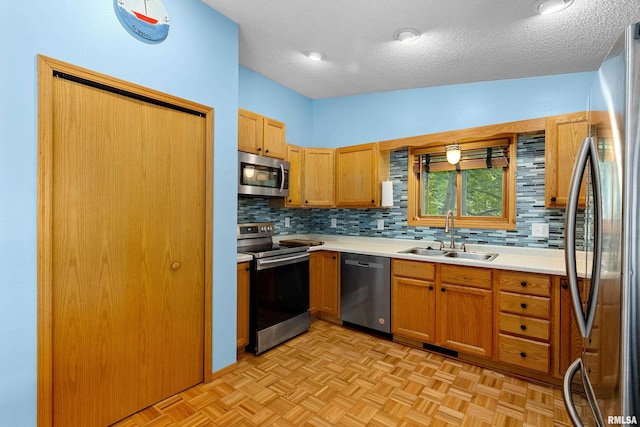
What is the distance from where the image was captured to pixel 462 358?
8.48 ft

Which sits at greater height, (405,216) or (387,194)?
(387,194)

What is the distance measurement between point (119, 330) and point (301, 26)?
2.46m

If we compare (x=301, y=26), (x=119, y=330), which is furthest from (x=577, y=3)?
(x=119, y=330)

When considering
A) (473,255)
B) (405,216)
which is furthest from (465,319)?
(405,216)

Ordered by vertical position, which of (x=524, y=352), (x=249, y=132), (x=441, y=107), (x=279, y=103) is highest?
(x=279, y=103)

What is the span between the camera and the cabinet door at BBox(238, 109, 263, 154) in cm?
278

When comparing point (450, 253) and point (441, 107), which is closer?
point (450, 253)

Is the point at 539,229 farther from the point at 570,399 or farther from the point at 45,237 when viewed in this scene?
the point at 45,237

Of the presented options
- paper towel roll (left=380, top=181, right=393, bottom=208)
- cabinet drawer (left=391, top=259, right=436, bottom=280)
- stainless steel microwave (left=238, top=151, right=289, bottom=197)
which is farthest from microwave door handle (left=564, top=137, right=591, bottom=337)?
paper towel roll (left=380, top=181, right=393, bottom=208)

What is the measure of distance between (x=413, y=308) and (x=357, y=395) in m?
1.00

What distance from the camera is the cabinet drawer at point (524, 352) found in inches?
86.7

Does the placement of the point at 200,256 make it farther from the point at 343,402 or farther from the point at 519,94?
the point at 519,94

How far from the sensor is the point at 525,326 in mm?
2277

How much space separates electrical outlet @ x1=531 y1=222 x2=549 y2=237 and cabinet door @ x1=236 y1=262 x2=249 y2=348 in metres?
2.60
